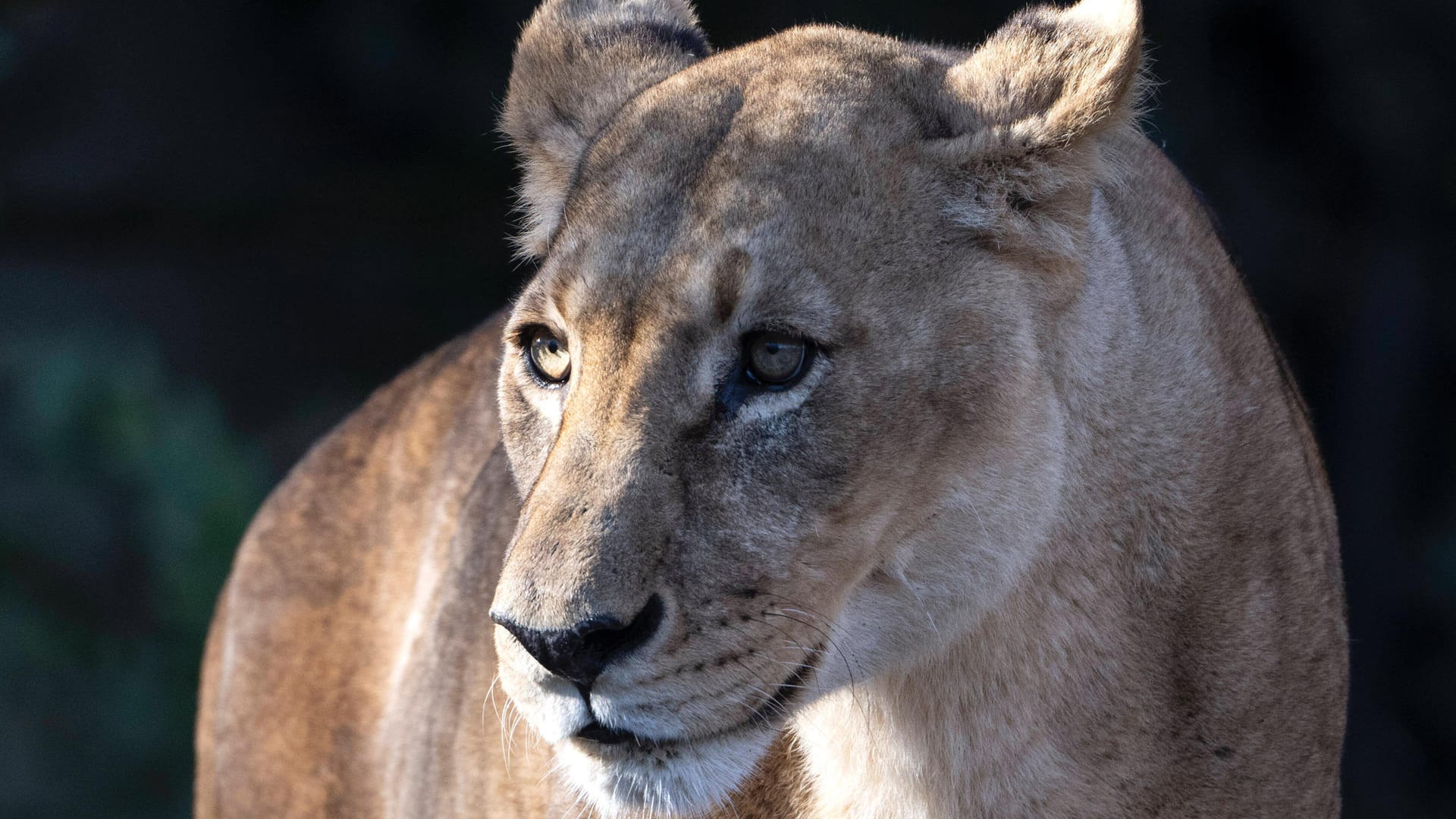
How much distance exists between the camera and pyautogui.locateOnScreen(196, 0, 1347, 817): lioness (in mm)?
1850

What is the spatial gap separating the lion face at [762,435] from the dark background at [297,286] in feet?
12.3

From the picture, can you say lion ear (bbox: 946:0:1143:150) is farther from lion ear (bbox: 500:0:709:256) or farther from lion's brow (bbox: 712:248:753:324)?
lion ear (bbox: 500:0:709:256)

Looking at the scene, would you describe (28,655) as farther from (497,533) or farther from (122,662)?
(497,533)

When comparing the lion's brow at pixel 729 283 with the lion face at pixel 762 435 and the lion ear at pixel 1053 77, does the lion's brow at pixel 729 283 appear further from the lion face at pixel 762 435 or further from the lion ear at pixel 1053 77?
the lion ear at pixel 1053 77

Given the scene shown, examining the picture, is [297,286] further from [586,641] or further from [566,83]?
[586,641]

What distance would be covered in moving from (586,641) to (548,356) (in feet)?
1.81

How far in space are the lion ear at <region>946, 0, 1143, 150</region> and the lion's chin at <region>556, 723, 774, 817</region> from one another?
0.83 meters

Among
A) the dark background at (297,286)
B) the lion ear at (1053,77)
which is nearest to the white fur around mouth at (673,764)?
the lion ear at (1053,77)

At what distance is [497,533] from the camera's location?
2.89 meters

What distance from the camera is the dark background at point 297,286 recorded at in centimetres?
568

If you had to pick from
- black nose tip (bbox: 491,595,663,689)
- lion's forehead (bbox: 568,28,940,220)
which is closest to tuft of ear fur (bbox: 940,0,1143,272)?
lion's forehead (bbox: 568,28,940,220)

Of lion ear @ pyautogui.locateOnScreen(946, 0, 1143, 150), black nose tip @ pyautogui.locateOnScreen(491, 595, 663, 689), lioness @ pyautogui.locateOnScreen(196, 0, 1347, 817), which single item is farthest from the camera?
lion ear @ pyautogui.locateOnScreen(946, 0, 1143, 150)

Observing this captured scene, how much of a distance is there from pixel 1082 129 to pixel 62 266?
5.41m

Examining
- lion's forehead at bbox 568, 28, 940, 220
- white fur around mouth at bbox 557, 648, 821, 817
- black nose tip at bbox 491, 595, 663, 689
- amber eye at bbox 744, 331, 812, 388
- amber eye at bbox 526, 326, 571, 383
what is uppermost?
lion's forehead at bbox 568, 28, 940, 220
